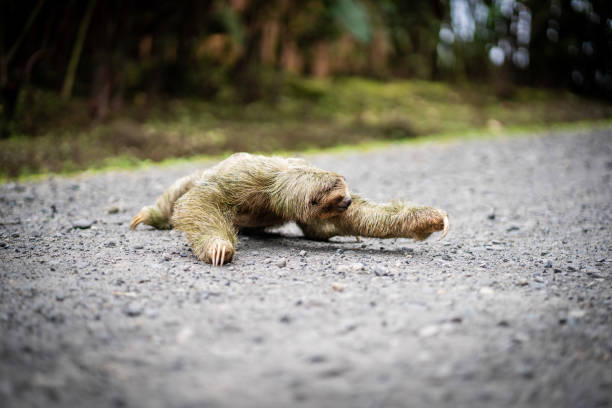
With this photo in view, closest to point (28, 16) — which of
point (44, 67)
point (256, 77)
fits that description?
point (44, 67)

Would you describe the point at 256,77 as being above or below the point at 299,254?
above

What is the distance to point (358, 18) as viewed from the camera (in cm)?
1193

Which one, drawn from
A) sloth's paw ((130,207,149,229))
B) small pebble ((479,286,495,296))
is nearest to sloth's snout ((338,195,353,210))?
small pebble ((479,286,495,296))

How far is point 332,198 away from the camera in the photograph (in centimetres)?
317

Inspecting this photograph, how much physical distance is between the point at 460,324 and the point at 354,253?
1.38 metres

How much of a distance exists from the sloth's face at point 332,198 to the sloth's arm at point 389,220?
0.16m

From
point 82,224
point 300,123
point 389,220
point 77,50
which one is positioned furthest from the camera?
point 300,123

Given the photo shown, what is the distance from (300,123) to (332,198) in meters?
9.13

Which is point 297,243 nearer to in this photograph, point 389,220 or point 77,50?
point 389,220

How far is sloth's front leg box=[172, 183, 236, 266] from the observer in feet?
9.94

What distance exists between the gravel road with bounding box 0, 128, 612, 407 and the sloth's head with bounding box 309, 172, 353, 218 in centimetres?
37

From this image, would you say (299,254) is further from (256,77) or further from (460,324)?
(256,77)

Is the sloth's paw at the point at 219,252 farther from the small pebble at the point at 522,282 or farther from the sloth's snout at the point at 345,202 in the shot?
the small pebble at the point at 522,282

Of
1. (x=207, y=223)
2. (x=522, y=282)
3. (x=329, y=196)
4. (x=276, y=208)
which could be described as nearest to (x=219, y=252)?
(x=207, y=223)
